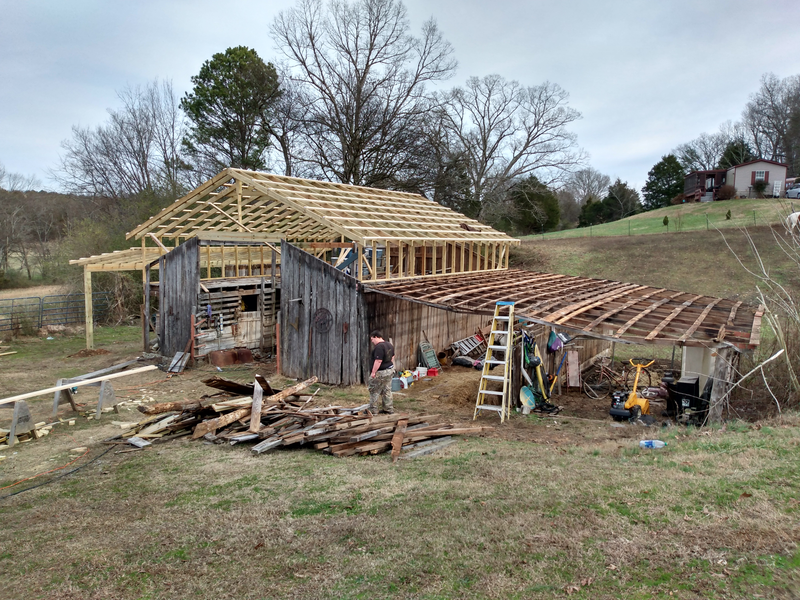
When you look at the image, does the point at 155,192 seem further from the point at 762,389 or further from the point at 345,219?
the point at 762,389

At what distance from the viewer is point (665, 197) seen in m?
56.9

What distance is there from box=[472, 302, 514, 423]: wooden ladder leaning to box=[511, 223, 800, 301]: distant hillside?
19624 millimetres

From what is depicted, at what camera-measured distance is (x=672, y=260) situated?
32.0 m

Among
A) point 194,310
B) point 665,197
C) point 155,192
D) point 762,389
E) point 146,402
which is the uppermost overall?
point 665,197

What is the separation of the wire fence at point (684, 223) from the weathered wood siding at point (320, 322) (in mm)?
31318

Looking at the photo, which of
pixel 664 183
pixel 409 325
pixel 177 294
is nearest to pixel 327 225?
pixel 409 325

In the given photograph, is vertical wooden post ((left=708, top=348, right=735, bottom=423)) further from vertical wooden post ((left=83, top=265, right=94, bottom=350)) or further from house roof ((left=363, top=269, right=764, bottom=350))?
vertical wooden post ((left=83, top=265, right=94, bottom=350))

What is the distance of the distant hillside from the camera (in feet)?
92.6

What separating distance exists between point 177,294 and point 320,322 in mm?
5665

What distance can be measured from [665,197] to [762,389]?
52388 millimetres

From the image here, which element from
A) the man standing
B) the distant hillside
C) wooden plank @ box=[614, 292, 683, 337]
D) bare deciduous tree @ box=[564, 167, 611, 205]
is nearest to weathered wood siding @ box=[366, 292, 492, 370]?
the man standing

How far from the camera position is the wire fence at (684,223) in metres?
37.7

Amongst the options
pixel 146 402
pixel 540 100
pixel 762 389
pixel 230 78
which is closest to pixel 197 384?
pixel 146 402

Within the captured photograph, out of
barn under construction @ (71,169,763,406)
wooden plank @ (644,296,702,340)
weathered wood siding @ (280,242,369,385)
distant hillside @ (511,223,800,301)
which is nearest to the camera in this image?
wooden plank @ (644,296,702,340)
